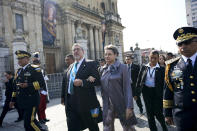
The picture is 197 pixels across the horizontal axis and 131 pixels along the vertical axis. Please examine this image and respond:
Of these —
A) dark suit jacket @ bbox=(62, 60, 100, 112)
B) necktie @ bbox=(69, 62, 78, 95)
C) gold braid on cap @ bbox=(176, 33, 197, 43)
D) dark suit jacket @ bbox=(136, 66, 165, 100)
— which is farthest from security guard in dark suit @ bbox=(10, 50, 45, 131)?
gold braid on cap @ bbox=(176, 33, 197, 43)

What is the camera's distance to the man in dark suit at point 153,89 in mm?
4055

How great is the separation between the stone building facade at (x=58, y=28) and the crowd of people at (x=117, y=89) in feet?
27.3

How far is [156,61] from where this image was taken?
4.48m

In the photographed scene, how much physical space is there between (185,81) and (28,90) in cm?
336

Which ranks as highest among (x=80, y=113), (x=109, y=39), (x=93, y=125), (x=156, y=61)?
(x=109, y=39)

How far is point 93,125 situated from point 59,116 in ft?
12.6

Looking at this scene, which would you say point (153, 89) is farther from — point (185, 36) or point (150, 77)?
point (185, 36)

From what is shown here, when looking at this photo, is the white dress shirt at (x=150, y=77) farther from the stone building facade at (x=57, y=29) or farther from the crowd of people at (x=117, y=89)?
the stone building facade at (x=57, y=29)

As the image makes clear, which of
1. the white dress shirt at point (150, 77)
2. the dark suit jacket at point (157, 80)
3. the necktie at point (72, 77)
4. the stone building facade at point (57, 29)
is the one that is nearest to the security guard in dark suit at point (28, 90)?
the necktie at point (72, 77)

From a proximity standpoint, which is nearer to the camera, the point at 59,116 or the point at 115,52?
the point at 115,52

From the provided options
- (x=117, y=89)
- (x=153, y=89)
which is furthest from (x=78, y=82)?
(x=153, y=89)

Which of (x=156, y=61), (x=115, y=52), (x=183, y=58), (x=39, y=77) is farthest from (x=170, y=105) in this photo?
(x=39, y=77)

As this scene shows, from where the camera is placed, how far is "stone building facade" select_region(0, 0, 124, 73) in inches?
653

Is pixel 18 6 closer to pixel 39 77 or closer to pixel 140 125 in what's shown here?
pixel 39 77
